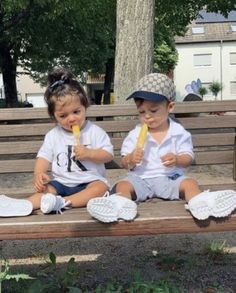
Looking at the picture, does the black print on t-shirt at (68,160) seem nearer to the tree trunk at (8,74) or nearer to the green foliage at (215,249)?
the green foliage at (215,249)

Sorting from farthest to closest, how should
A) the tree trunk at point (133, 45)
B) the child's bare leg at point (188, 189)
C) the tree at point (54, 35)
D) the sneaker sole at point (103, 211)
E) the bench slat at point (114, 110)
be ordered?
1. the tree at point (54, 35)
2. the tree trunk at point (133, 45)
3. the bench slat at point (114, 110)
4. the child's bare leg at point (188, 189)
5. the sneaker sole at point (103, 211)

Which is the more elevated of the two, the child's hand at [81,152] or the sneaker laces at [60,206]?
the child's hand at [81,152]

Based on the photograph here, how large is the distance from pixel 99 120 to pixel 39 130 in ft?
1.44

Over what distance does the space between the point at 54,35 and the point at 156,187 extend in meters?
18.8

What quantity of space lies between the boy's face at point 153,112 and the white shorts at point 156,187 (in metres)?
0.33

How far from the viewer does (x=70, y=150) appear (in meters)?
3.41

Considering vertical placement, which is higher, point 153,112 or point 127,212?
point 153,112

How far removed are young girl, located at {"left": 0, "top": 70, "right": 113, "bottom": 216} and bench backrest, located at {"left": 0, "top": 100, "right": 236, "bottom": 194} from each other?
0.47 meters

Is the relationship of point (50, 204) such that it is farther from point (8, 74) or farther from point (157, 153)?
point (8, 74)

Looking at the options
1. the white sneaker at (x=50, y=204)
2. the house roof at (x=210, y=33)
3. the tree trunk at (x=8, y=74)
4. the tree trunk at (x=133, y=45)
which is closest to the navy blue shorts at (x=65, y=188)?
the white sneaker at (x=50, y=204)

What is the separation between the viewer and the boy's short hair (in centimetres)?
327

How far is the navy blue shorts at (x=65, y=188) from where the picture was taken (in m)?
3.34

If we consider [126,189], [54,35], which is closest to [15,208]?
[126,189]

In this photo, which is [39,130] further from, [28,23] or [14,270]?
[28,23]
